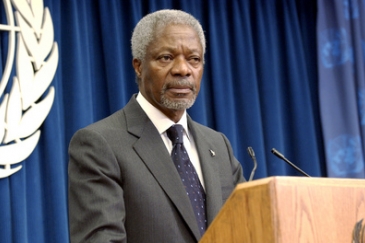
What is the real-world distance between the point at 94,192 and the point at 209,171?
51 centimetres

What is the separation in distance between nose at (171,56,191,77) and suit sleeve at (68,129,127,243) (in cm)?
41

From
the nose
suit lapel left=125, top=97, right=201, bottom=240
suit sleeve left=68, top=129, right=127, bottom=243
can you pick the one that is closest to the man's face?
the nose

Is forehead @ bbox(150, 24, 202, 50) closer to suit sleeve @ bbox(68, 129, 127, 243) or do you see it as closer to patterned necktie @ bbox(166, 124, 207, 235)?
patterned necktie @ bbox(166, 124, 207, 235)

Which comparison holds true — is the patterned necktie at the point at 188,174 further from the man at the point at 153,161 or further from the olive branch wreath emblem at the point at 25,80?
→ the olive branch wreath emblem at the point at 25,80

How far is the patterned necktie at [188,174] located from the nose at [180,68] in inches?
8.1

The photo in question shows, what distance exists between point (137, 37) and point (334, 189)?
1209mm

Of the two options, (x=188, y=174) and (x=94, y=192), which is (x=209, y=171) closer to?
(x=188, y=174)

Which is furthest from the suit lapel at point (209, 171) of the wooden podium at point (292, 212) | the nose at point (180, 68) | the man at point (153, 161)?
the wooden podium at point (292, 212)

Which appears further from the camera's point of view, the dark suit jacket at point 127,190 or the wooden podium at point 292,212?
the dark suit jacket at point 127,190

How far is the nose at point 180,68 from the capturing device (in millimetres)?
2502

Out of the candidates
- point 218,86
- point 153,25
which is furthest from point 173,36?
point 218,86

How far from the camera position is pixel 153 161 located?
7.75ft

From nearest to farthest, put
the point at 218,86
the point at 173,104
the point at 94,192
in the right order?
the point at 94,192, the point at 173,104, the point at 218,86

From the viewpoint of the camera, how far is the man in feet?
7.23
